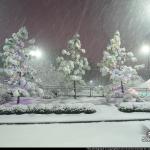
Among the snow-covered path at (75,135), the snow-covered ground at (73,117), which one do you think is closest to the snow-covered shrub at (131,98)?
the snow-covered ground at (73,117)

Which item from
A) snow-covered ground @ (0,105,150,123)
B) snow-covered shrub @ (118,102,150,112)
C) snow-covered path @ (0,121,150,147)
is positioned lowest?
snow-covered path @ (0,121,150,147)

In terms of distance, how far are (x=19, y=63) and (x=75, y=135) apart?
12.7m

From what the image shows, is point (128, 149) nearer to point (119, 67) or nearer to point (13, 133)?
point (13, 133)

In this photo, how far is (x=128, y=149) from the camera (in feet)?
37.9

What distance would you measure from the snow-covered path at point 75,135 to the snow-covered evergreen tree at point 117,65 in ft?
37.8

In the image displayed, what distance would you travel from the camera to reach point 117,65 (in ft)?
98.4

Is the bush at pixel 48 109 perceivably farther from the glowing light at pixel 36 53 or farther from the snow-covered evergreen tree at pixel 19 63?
the glowing light at pixel 36 53

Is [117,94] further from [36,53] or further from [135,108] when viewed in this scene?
[36,53]

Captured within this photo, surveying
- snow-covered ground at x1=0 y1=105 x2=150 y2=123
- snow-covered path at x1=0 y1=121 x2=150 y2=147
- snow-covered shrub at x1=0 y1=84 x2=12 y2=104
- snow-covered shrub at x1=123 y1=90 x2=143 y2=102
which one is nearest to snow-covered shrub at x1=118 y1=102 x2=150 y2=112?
snow-covered ground at x1=0 y1=105 x2=150 y2=123

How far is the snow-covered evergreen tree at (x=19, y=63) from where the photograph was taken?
24.4 m

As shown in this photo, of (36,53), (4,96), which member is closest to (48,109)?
(36,53)

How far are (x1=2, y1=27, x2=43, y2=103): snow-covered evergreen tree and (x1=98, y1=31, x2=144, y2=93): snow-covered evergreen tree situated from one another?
30.6 feet

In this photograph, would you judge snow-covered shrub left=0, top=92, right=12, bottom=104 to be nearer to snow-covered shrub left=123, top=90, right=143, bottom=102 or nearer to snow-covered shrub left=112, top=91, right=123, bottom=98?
snow-covered shrub left=112, top=91, right=123, bottom=98

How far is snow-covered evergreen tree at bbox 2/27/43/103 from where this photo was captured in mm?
24359
